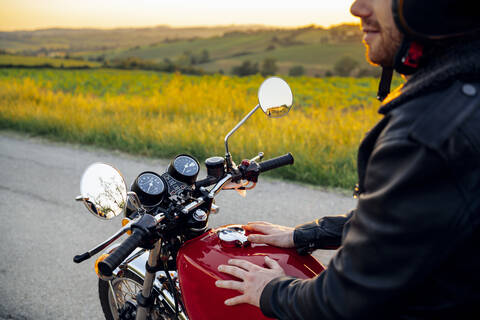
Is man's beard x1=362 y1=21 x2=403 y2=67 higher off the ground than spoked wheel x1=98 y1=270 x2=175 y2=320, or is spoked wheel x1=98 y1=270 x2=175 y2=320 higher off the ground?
man's beard x1=362 y1=21 x2=403 y2=67

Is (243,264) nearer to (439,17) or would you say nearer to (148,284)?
(148,284)

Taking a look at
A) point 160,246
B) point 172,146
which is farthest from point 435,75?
point 172,146

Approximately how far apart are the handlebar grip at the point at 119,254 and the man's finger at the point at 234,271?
31 cm

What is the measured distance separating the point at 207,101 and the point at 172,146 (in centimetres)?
254

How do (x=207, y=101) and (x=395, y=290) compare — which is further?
(x=207, y=101)

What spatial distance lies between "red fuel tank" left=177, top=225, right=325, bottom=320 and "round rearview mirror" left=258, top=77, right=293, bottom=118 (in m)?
0.56

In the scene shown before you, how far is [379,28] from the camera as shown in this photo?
0.95 metres

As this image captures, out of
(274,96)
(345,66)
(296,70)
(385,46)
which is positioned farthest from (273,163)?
(296,70)

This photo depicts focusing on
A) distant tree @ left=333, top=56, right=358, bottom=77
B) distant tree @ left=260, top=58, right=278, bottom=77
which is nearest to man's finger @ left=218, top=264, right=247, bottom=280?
distant tree @ left=333, top=56, right=358, bottom=77

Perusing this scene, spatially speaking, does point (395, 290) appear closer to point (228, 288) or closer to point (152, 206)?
Answer: point (228, 288)

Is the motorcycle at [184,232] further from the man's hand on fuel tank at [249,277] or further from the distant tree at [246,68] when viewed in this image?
the distant tree at [246,68]

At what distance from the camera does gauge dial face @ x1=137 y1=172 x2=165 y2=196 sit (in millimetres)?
1296

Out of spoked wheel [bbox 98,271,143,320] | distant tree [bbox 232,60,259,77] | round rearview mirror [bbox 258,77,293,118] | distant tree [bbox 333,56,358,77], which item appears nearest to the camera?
round rearview mirror [bbox 258,77,293,118]

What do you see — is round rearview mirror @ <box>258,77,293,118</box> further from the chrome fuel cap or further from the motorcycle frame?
the motorcycle frame
